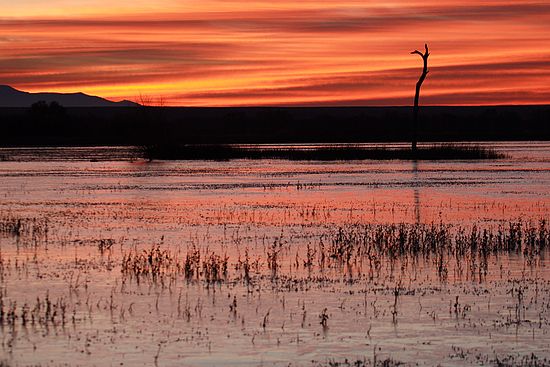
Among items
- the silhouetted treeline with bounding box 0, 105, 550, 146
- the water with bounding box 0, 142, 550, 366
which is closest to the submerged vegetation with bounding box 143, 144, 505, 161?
the silhouetted treeline with bounding box 0, 105, 550, 146

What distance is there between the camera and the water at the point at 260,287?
12531 millimetres

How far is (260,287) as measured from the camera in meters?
16.5

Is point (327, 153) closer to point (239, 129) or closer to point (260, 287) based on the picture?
point (260, 287)

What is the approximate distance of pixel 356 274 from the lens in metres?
17.9

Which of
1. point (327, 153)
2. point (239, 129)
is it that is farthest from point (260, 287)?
point (239, 129)

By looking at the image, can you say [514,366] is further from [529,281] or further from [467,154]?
[467,154]

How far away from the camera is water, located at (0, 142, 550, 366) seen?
12.5 metres

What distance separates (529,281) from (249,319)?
17.0 ft

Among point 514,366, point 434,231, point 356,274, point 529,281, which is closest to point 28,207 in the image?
point 434,231

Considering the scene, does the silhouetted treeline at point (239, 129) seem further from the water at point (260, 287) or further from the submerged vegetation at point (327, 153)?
the water at point (260, 287)

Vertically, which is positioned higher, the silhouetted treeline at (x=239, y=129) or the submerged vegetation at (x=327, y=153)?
the silhouetted treeline at (x=239, y=129)

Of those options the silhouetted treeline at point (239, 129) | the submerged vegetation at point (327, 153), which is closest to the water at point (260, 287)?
the submerged vegetation at point (327, 153)

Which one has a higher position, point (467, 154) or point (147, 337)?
point (467, 154)

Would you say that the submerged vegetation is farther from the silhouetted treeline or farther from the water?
the water
